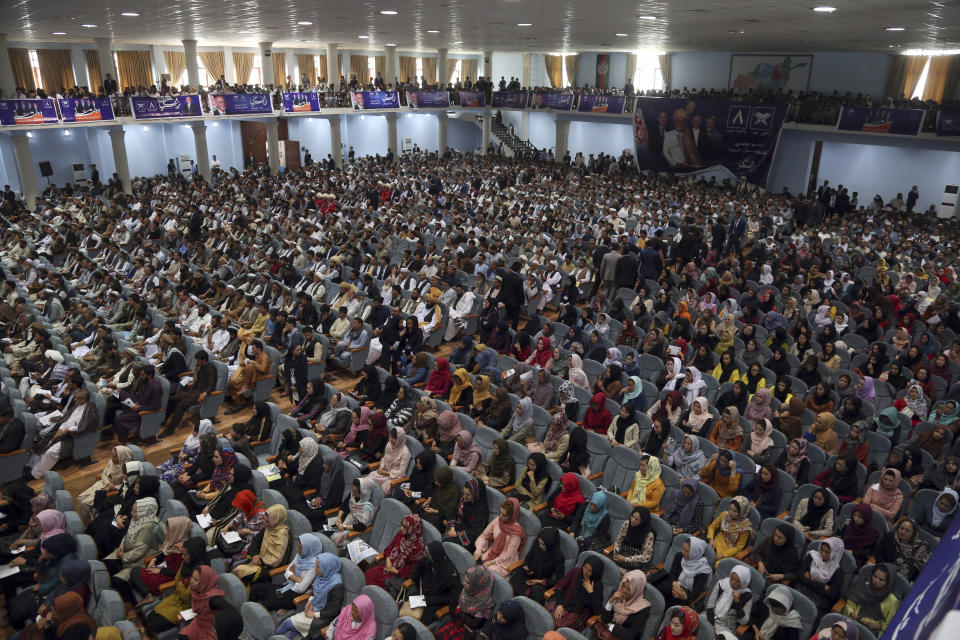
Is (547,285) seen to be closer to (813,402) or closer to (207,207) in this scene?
(813,402)

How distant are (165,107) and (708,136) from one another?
19523 mm

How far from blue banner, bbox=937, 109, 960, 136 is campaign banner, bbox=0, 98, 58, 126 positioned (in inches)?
1002

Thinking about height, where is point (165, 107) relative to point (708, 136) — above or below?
above

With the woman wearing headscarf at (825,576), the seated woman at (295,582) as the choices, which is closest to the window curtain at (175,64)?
the seated woman at (295,582)

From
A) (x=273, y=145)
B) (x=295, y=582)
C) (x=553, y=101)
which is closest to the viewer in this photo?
(x=295, y=582)

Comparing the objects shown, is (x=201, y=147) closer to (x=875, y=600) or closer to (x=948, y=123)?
(x=948, y=123)

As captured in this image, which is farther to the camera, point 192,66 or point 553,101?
point 553,101

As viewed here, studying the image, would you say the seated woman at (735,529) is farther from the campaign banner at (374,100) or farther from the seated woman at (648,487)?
the campaign banner at (374,100)

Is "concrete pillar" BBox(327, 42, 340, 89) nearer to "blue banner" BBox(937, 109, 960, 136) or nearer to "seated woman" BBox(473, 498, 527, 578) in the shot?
"blue banner" BBox(937, 109, 960, 136)

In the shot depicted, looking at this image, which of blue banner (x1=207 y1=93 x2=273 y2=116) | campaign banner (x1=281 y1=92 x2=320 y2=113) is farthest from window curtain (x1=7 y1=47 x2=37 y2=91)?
campaign banner (x1=281 y1=92 x2=320 y2=113)

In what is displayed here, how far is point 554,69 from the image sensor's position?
35.2 meters

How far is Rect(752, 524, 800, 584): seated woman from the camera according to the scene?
5.28 meters

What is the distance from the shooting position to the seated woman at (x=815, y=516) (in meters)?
5.71

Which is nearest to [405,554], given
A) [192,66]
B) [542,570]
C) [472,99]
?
[542,570]
